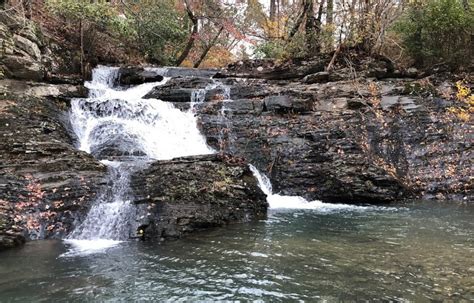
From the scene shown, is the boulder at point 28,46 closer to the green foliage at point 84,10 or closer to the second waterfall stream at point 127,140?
the green foliage at point 84,10

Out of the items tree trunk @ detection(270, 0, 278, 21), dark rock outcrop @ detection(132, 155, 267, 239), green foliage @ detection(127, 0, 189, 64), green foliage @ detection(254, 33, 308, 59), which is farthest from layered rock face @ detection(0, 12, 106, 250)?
tree trunk @ detection(270, 0, 278, 21)

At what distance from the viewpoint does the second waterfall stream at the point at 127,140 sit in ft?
26.0

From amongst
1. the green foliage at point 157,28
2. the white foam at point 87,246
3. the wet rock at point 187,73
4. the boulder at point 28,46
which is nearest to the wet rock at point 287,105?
the wet rock at point 187,73

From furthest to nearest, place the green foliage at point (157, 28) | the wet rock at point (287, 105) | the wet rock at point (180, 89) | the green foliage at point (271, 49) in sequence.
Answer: the green foliage at point (157, 28), the green foliage at point (271, 49), the wet rock at point (180, 89), the wet rock at point (287, 105)

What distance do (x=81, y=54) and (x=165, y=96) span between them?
3.88 meters

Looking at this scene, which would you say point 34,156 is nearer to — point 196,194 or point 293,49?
point 196,194

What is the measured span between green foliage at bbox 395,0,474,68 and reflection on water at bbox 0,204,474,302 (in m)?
8.67

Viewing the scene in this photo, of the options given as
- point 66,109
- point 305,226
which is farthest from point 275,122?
point 66,109

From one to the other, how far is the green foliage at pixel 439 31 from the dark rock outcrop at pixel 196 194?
9.31 meters

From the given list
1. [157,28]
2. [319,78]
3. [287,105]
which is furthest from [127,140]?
[157,28]

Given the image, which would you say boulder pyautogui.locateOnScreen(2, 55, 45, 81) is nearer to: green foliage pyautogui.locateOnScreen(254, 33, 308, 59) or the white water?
the white water

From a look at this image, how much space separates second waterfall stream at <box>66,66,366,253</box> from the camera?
26.0 feet

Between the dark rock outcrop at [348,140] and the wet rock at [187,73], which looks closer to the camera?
the dark rock outcrop at [348,140]

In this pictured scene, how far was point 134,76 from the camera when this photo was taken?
50.7 feet
